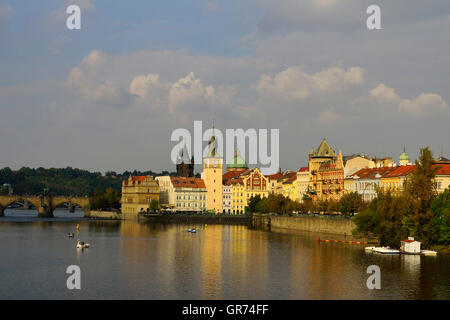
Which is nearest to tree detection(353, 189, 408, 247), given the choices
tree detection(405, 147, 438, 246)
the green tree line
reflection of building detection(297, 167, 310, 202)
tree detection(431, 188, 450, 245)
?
the green tree line

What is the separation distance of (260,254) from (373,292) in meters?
32.4

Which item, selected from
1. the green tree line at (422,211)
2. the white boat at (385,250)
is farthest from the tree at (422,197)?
the white boat at (385,250)

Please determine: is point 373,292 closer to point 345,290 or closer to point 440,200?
point 345,290

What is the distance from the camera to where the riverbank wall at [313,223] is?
121463 millimetres

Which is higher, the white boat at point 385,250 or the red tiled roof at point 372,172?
the red tiled roof at point 372,172

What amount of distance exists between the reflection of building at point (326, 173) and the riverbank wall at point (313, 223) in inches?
526

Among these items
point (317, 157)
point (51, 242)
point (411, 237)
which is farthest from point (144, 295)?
point (317, 157)

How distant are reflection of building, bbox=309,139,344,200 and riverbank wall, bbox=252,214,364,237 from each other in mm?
13351

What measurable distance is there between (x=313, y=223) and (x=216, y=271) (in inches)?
2575

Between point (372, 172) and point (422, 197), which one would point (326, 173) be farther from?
point (422, 197)

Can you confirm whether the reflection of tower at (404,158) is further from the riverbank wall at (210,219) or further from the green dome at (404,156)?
the riverbank wall at (210,219)

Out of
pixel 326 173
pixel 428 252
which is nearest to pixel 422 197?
pixel 428 252

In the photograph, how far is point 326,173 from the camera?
171750 mm

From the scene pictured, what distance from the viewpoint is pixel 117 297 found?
5831 centimetres
